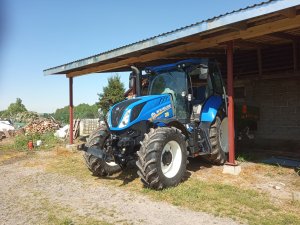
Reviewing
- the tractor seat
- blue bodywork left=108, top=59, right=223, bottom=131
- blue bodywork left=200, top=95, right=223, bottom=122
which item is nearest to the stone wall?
blue bodywork left=200, top=95, right=223, bottom=122

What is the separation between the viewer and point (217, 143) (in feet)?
24.5

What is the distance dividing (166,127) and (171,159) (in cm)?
60

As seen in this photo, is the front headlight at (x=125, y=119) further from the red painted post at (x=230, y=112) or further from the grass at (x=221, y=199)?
the red painted post at (x=230, y=112)

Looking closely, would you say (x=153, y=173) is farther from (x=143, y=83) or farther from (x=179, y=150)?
(x=143, y=83)

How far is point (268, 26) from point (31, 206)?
517cm

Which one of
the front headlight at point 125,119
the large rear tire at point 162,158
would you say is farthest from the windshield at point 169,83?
the front headlight at point 125,119

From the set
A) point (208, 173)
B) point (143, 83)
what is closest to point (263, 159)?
point (208, 173)

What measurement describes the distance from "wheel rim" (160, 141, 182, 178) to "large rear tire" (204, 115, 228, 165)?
1261 millimetres

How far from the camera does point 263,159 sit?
8.64 metres

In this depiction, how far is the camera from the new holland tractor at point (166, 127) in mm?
6059

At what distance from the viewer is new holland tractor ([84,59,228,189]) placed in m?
6.06

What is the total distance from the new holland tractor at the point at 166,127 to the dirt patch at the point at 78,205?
0.57 m

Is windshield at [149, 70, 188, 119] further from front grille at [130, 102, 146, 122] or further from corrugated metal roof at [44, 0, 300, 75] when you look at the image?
front grille at [130, 102, 146, 122]

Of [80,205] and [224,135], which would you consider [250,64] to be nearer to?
[224,135]
